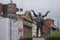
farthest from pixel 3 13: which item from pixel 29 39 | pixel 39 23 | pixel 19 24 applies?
pixel 39 23

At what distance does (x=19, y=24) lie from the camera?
255ft


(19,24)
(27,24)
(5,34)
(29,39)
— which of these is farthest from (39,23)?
(27,24)

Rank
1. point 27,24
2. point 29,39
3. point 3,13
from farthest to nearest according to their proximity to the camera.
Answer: point 27,24 → point 3,13 → point 29,39

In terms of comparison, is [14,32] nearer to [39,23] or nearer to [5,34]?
[5,34]

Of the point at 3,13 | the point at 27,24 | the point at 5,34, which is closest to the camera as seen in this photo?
the point at 5,34

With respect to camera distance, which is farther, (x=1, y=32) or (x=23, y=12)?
(x=23, y=12)

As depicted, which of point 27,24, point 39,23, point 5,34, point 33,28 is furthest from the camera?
point 33,28

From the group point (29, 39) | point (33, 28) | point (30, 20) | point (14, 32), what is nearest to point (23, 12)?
point (30, 20)

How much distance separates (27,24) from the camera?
281 ft

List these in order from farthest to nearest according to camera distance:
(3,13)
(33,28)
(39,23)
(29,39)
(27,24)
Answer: (33,28) < (27,24) < (3,13) < (29,39) < (39,23)

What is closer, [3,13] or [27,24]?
[3,13]

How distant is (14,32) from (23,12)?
697 inches

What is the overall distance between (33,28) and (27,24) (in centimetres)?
951

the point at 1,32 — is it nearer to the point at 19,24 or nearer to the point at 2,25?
the point at 2,25
